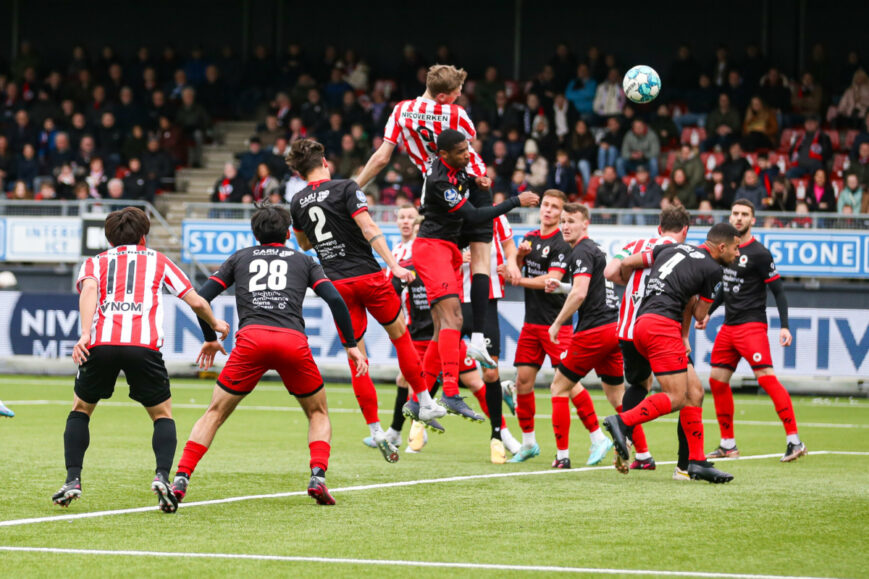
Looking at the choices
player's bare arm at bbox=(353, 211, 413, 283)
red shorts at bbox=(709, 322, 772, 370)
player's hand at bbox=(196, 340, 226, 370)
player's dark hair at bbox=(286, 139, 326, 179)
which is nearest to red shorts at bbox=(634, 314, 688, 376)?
player's bare arm at bbox=(353, 211, 413, 283)

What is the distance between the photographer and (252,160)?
27.0m

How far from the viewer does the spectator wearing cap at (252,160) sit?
87.9 ft

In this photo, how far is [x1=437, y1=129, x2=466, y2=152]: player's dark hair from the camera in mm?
10758

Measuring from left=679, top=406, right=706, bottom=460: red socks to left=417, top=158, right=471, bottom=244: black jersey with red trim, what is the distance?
2.50 m

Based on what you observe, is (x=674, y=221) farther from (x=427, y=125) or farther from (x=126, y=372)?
(x=126, y=372)

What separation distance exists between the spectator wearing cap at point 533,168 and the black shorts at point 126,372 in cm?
1643

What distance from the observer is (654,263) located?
35.1 ft

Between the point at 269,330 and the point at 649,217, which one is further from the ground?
the point at 649,217

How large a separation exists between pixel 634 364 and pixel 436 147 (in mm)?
2555

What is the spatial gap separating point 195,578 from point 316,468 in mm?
2500

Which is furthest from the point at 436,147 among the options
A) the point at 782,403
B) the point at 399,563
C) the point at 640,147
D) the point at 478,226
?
the point at 640,147

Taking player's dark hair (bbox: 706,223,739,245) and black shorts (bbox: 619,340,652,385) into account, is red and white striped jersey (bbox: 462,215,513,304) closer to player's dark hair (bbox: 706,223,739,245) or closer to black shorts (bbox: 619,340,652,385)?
black shorts (bbox: 619,340,652,385)

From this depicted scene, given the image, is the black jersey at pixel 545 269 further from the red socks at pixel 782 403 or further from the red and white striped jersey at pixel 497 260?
the red socks at pixel 782 403

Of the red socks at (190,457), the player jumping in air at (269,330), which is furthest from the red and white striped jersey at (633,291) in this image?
the red socks at (190,457)
